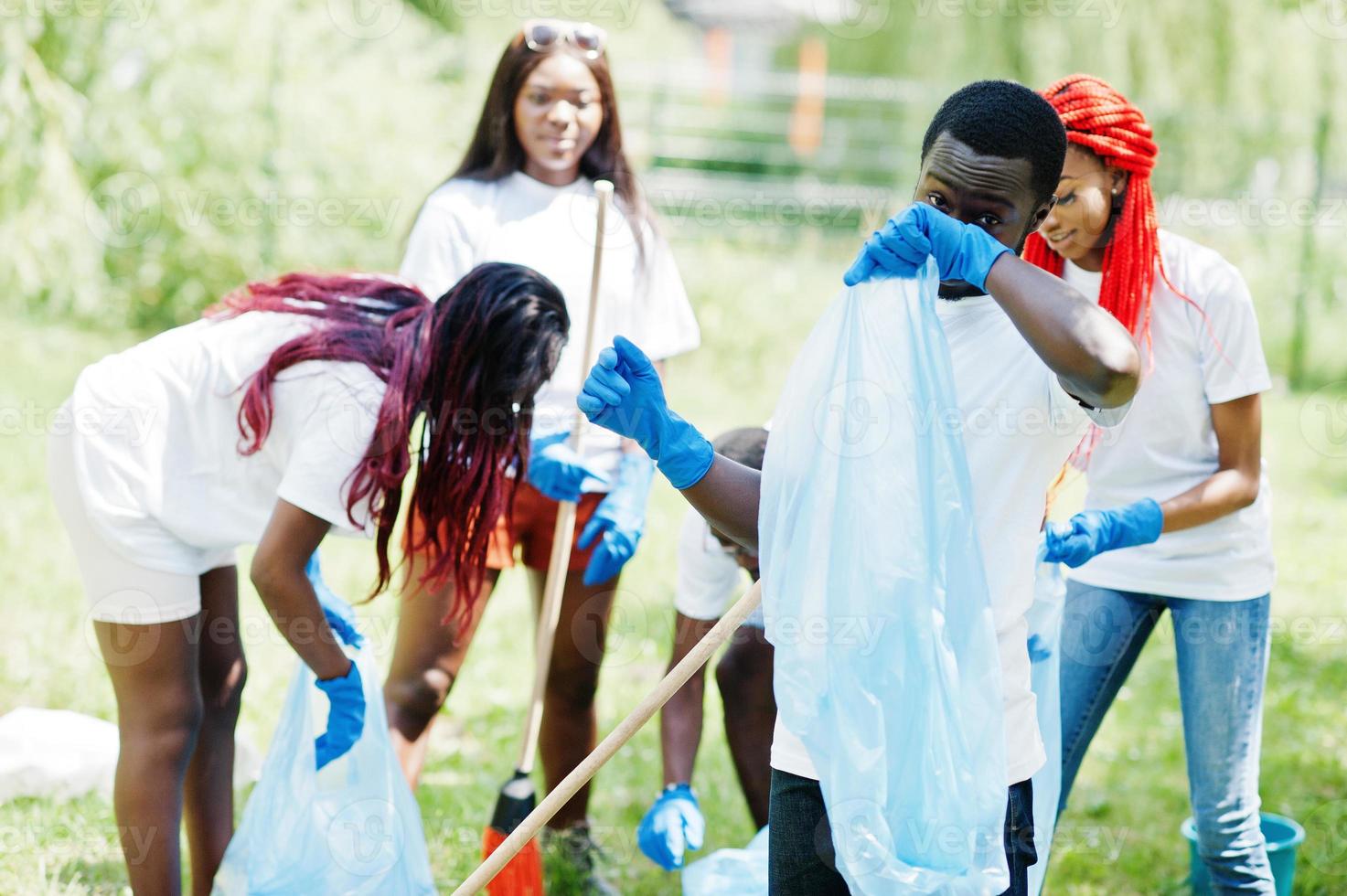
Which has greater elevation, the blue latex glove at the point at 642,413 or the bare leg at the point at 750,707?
the blue latex glove at the point at 642,413

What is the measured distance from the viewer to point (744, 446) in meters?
2.45

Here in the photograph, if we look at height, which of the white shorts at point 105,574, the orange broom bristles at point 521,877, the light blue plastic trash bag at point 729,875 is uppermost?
the white shorts at point 105,574

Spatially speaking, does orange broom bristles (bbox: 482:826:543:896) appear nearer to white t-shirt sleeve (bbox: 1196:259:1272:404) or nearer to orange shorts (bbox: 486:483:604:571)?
orange shorts (bbox: 486:483:604:571)

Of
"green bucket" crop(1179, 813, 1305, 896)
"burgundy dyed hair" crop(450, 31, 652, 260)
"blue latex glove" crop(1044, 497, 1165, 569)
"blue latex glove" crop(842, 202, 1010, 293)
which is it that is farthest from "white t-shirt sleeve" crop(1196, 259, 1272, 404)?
"burgundy dyed hair" crop(450, 31, 652, 260)

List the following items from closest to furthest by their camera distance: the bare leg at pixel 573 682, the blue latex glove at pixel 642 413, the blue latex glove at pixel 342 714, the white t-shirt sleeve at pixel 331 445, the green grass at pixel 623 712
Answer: the blue latex glove at pixel 642 413, the white t-shirt sleeve at pixel 331 445, the blue latex glove at pixel 342 714, the bare leg at pixel 573 682, the green grass at pixel 623 712

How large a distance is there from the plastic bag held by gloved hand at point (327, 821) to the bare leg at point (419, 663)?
0.33 metres

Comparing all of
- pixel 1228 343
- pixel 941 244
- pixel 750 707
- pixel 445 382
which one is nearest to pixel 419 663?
pixel 750 707

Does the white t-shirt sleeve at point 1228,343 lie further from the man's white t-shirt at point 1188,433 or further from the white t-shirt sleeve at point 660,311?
the white t-shirt sleeve at point 660,311

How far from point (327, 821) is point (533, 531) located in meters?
0.80

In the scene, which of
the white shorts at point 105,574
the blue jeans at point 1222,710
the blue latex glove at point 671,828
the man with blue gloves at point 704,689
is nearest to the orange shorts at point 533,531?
the man with blue gloves at point 704,689

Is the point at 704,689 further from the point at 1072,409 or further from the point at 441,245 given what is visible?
the point at 1072,409

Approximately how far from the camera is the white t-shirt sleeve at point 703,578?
8.51 ft

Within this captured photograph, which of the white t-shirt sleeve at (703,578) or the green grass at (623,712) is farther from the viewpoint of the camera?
the green grass at (623,712)

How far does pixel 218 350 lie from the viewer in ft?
7.48
